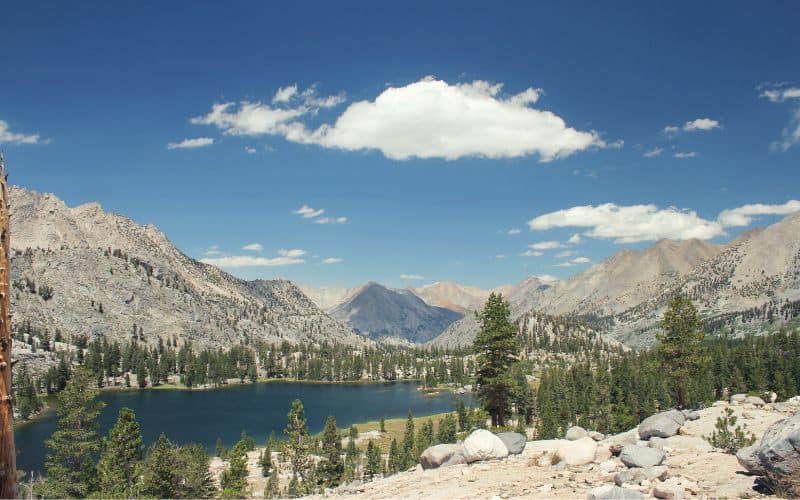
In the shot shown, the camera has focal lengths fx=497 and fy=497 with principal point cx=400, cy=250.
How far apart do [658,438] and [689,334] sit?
29.3 metres

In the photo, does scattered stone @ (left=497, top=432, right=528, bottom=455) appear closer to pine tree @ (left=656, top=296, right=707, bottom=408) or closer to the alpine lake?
pine tree @ (left=656, top=296, right=707, bottom=408)

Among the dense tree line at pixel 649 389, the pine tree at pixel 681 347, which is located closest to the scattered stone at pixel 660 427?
the pine tree at pixel 681 347

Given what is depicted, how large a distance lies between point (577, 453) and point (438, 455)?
313 inches

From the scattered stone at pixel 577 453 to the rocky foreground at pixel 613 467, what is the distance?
45 mm

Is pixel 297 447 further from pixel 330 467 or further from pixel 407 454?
pixel 407 454

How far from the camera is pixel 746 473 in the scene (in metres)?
18.2

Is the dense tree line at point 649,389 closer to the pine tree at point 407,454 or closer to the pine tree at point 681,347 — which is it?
the pine tree at point 407,454

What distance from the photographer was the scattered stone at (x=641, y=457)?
2045 cm

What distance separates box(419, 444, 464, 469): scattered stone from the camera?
27734 millimetres

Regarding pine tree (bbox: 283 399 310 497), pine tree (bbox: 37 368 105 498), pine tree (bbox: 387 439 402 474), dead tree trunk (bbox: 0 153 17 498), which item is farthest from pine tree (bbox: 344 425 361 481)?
dead tree trunk (bbox: 0 153 17 498)

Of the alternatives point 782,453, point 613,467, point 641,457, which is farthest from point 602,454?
point 782,453

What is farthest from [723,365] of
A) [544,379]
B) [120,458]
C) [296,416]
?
[120,458]

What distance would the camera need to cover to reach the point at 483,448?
88.3 ft

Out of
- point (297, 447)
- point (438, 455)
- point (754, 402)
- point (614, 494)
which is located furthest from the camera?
point (297, 447)
